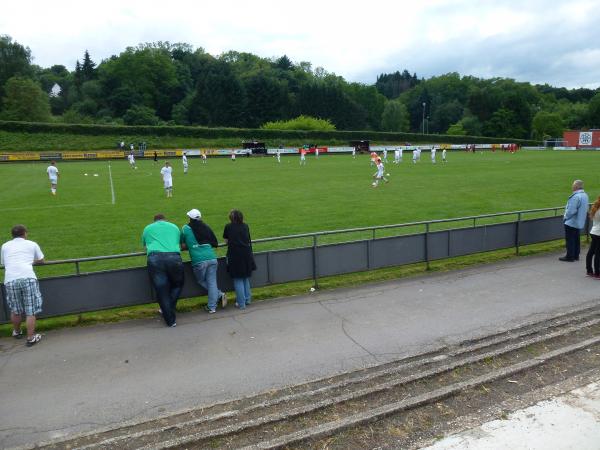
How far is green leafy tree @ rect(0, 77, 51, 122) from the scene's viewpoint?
8519 cm

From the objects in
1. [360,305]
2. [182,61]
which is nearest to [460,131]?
[182,61]

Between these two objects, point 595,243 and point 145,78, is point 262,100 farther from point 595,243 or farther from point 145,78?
point 595,243

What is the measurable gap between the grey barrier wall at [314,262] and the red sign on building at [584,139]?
245 feet

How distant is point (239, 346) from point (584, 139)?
85.3 m

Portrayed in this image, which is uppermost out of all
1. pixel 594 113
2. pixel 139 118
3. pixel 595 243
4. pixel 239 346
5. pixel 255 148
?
pixel 139 118

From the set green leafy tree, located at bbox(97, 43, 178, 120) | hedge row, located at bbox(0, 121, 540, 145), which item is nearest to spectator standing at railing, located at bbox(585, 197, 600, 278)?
hedge row, located at bbox(0, 121, 540, 145)

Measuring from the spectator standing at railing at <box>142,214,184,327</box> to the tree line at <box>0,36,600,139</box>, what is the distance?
9182 cm

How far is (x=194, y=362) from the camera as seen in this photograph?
22.1 ft

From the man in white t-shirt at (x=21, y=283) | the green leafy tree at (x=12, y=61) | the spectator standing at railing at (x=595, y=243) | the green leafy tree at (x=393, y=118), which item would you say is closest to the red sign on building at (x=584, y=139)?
the green leafy tree at (x=393, y=118)

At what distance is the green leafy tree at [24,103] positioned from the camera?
85.2 metres

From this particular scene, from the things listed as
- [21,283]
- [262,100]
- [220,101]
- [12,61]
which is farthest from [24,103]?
[21,283]

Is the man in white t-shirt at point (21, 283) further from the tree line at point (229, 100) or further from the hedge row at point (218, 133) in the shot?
the tree line at point (229, 100)

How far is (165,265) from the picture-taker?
7.98 metres

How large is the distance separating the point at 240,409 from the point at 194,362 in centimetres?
147
